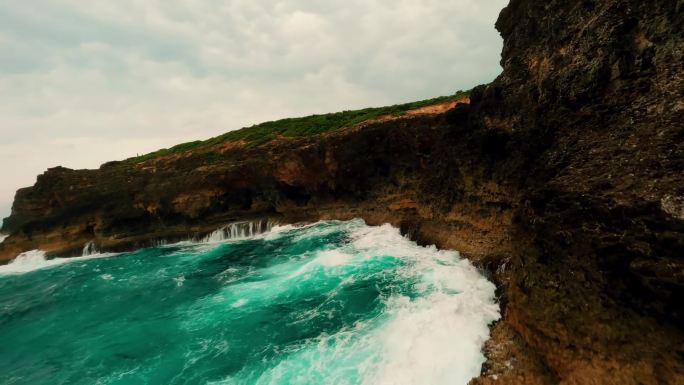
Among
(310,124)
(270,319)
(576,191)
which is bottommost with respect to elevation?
(270,319)

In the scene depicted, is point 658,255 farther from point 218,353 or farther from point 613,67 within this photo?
point 218,353

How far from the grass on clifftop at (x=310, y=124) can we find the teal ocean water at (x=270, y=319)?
17.0 m

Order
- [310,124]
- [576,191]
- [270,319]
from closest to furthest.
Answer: [576,191], [270,319], [310,124]

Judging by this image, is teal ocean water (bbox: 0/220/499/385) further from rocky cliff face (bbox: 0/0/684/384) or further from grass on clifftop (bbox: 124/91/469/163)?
grass on clifftop (bbox: 124/91/469/163)

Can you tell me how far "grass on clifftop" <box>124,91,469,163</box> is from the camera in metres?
37.9

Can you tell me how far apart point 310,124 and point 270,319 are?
32.1 m

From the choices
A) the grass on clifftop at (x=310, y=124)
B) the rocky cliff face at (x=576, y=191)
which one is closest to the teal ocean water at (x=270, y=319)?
the rocky cliff face at (x=576, y=191)

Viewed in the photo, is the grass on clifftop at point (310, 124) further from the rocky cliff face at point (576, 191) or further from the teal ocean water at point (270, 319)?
the teal ocean water at point (270, 319)

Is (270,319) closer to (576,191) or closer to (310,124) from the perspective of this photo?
(576,191)

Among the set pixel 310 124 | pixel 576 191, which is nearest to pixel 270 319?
pixel 576 191

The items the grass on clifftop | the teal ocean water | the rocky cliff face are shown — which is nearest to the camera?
the rocky cliff face

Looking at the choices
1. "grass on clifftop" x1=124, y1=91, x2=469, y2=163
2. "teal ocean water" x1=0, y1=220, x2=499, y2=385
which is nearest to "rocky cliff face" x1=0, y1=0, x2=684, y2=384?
"teal ocean water" x1=0, y1=220, x2=499, y2=385

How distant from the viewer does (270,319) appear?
1475 cm

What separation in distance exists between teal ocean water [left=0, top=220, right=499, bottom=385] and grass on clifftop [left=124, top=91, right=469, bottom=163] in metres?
17.0
